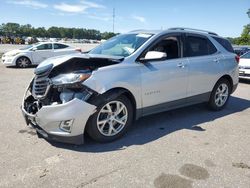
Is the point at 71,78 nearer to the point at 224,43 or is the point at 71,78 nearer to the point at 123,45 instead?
the point at 123,45

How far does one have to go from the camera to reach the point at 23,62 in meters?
13.9

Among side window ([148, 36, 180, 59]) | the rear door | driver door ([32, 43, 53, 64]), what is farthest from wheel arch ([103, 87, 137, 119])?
driver door ([32, 43, 53, 64])

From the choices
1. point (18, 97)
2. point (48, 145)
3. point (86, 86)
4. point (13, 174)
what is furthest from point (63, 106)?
point (18, 97)

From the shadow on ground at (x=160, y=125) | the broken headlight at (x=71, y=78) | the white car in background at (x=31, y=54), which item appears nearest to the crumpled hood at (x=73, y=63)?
the broken headlight at (x=71, y=78)

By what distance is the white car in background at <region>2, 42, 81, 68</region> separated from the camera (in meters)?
13.7

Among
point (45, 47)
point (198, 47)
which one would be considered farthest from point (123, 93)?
point (45, 47)

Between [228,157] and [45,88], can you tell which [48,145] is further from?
→ [228,157]

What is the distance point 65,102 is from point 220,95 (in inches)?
151

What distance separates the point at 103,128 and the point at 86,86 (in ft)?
2.55

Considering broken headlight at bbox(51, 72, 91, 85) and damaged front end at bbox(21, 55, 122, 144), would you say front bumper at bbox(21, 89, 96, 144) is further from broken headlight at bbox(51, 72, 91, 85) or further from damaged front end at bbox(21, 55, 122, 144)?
broken headlight at bbox(51, 72, 91, 85)

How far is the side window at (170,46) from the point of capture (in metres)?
4.77

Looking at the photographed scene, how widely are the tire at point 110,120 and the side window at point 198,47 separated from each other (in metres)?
1.77

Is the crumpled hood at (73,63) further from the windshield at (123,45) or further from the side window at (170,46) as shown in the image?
the side window at (170,46)

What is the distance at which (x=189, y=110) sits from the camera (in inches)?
235
